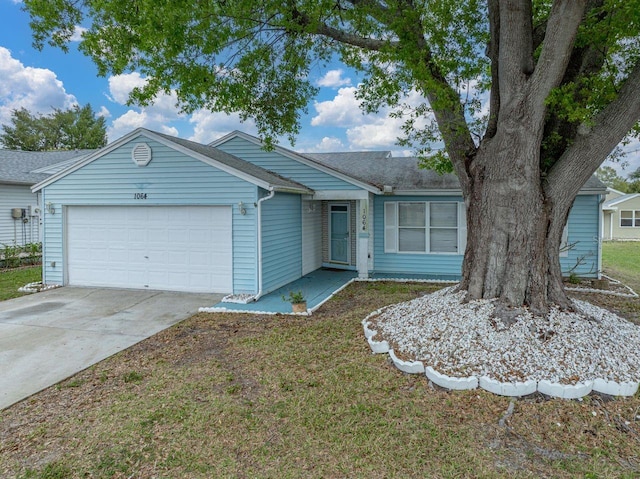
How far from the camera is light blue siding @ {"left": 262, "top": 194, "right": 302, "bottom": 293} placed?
971 centimetres

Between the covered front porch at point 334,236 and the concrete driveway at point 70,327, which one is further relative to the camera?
the covered front porch at point 334,236

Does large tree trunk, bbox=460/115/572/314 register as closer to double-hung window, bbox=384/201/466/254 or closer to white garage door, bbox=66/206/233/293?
white garage door, bbox=66/206/233/293

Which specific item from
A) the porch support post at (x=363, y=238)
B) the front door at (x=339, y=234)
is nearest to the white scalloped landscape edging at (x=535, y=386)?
the porch support post at (x=363, y=238)

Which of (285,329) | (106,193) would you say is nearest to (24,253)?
(106,193)

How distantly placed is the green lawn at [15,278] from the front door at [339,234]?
344 inches

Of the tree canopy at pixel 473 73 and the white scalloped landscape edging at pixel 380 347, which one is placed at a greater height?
the tree canopy at pixel 473 73

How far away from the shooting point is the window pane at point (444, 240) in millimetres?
12422

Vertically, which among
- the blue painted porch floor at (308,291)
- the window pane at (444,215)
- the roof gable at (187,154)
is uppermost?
the roof gable at (187,154)

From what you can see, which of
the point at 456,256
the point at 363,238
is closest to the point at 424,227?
the point at 456,256

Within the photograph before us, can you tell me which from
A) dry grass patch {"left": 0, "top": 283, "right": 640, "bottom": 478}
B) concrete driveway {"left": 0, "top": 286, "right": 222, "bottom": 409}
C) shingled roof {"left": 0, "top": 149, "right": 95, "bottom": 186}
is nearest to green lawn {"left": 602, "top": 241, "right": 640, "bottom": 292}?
dry grass patch {"left": 0, "top": 283, "right": 640, "bottom": 478}

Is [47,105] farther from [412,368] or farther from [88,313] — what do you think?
[412,368]

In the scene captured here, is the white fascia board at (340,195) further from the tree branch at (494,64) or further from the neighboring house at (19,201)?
the neighboring house at (19,201)

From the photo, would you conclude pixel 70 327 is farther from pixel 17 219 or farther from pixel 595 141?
pixel 17 219

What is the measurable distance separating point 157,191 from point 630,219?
33.2 meters
